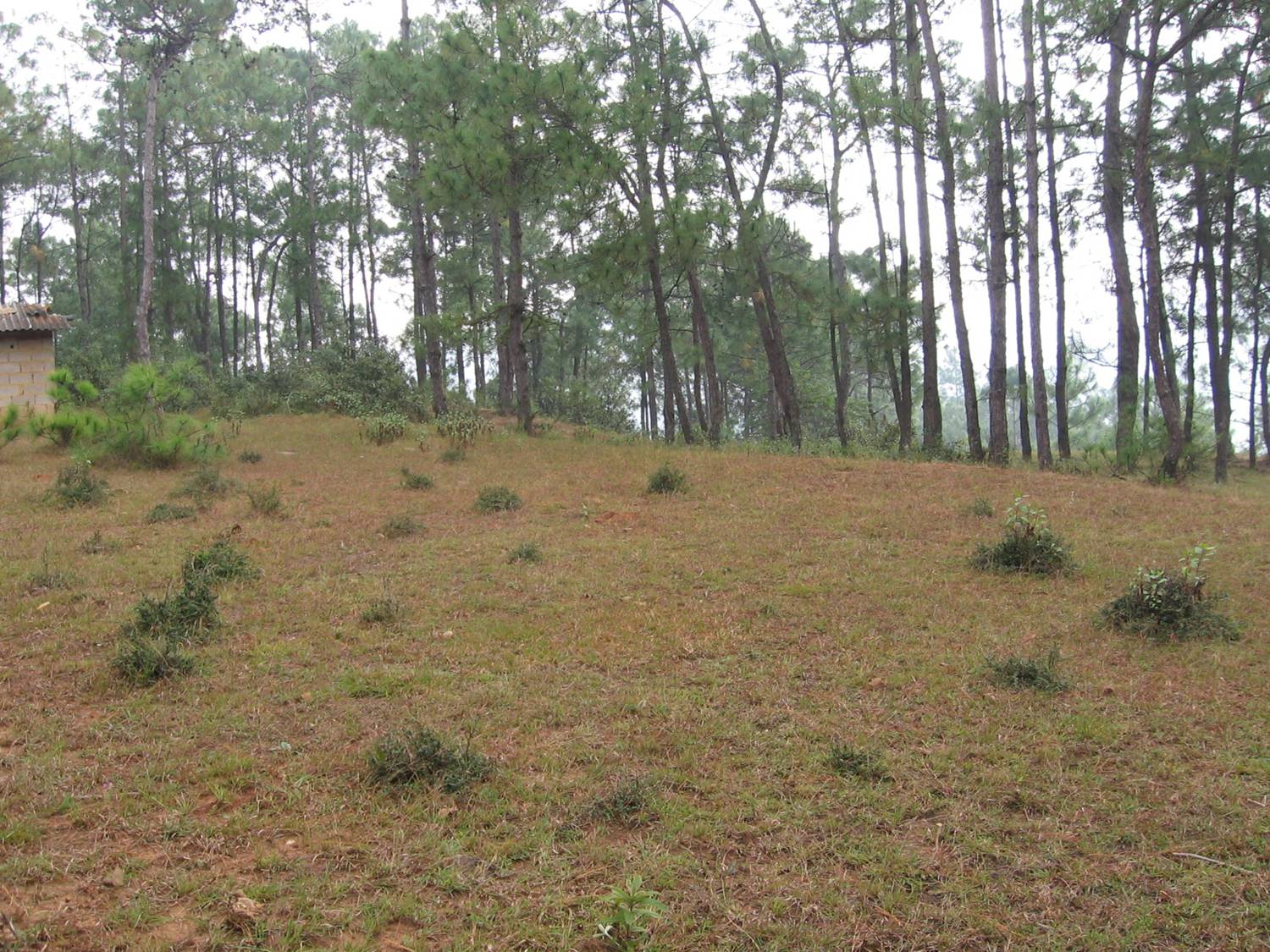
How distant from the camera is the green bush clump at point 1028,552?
6277mm

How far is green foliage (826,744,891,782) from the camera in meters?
3.48

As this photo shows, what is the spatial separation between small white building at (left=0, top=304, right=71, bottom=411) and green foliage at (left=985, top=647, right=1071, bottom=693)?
16389 millimetres

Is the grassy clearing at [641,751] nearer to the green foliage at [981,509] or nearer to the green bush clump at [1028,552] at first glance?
the green bush clump at [1028,552]

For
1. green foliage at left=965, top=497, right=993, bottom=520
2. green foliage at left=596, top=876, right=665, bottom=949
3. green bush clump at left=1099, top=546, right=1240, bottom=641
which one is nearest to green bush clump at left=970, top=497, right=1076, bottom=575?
green bush clump at left=1099, top=546, right=1240, bottom=641

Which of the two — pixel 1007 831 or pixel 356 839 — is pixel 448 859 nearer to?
pixel 356 839

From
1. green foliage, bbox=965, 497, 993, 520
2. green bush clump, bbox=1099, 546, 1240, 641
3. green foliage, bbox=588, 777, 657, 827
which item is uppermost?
green foliage, bbox=965, 497, 993, 520

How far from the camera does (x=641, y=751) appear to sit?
146 inches

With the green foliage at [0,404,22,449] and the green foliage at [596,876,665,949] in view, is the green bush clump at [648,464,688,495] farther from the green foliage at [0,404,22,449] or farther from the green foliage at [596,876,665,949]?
the green foliage at [0,404,22,449]

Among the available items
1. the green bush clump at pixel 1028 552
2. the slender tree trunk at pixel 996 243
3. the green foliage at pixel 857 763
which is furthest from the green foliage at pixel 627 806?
the slender tree trunk at pixel 996 243

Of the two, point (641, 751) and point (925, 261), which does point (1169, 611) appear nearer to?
point (641, 751)

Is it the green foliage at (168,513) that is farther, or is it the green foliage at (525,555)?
the green foliage at (168,513)

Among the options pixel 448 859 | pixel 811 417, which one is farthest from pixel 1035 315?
pixel 811 417

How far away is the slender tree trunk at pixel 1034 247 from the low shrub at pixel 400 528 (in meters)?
11.0

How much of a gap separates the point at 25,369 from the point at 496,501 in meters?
11.8
